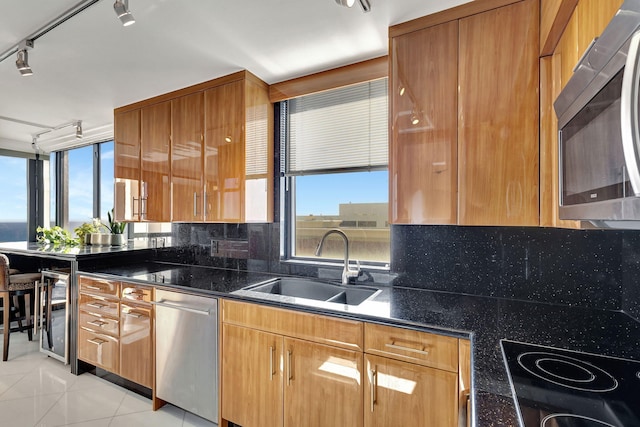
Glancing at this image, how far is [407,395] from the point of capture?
138 cm

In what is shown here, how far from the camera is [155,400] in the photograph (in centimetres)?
214

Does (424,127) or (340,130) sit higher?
(340,130)

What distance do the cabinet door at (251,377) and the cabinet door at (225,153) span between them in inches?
33.0

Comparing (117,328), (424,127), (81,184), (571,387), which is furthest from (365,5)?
(81,184)

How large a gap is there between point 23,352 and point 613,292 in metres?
4.74

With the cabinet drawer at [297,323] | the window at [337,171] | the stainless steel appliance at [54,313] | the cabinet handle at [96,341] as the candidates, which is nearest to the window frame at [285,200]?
the window at [337,171]

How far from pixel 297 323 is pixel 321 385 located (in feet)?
1.08

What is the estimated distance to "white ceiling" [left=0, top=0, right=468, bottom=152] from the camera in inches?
61.7

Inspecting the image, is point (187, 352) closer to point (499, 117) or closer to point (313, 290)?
point (313, 290)

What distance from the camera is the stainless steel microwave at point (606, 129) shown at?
562 millimetres

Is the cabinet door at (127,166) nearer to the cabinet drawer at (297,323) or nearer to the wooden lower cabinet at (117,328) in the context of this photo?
the wooden lower cabinet at (117,328)

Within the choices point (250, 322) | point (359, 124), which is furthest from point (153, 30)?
point (250, 322)

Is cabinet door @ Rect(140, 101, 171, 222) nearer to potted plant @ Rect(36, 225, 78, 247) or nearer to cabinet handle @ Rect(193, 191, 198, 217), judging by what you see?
cabinet handle @ Rect(193, 191, 198, 217)

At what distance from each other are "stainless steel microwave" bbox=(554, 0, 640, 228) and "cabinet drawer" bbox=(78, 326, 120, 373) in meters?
2.92
